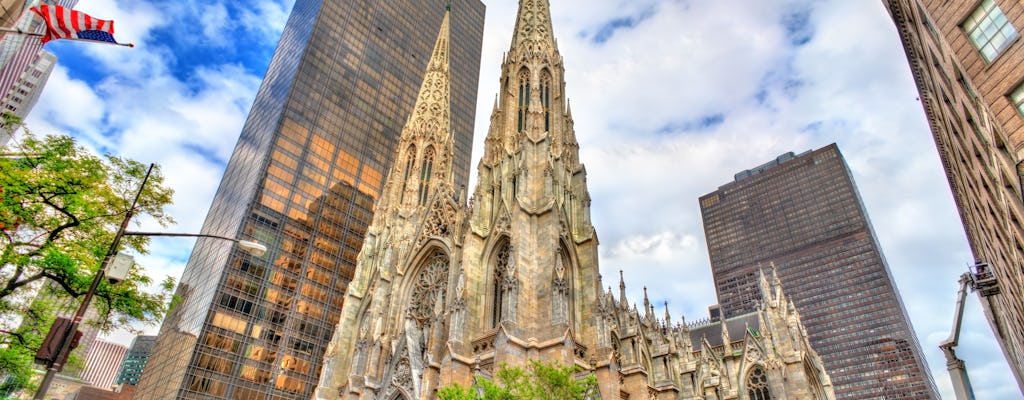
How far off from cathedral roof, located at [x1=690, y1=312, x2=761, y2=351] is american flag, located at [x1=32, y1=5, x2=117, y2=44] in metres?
43.4

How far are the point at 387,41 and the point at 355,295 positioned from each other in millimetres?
43998

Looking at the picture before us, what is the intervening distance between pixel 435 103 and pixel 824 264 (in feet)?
334

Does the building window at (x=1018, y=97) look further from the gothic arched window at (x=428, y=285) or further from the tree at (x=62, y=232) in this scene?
the gothic arched window at (x=428, y=285)

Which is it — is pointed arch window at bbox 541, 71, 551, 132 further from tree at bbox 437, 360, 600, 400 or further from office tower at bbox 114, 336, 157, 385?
office tower at bbox 114, 336, 157, 385

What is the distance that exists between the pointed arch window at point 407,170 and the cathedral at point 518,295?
10 centimetres

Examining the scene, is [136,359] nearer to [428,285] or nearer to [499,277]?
[428,285]

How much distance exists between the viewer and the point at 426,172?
139 feet

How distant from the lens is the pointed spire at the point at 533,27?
39.2 meters

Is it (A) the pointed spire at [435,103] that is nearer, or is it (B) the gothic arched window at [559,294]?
(B) the gothic arched window at [559,294]

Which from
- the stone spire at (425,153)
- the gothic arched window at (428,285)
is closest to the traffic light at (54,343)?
the gothic arched window at (428,285)

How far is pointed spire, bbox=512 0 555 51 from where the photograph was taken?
3925 centimetres

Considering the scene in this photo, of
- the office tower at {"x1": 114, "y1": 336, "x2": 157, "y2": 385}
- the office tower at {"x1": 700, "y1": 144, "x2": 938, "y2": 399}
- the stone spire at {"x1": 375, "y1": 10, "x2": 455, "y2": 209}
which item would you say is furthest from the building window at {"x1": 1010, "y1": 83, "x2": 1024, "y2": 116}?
the office tower at {"x1": 114, "y1": 336, "x2": 157, "y2": 385}

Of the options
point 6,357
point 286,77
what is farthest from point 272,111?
point 6,357

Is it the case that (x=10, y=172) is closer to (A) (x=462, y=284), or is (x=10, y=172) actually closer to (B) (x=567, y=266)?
(A) (x=462, y=284)
